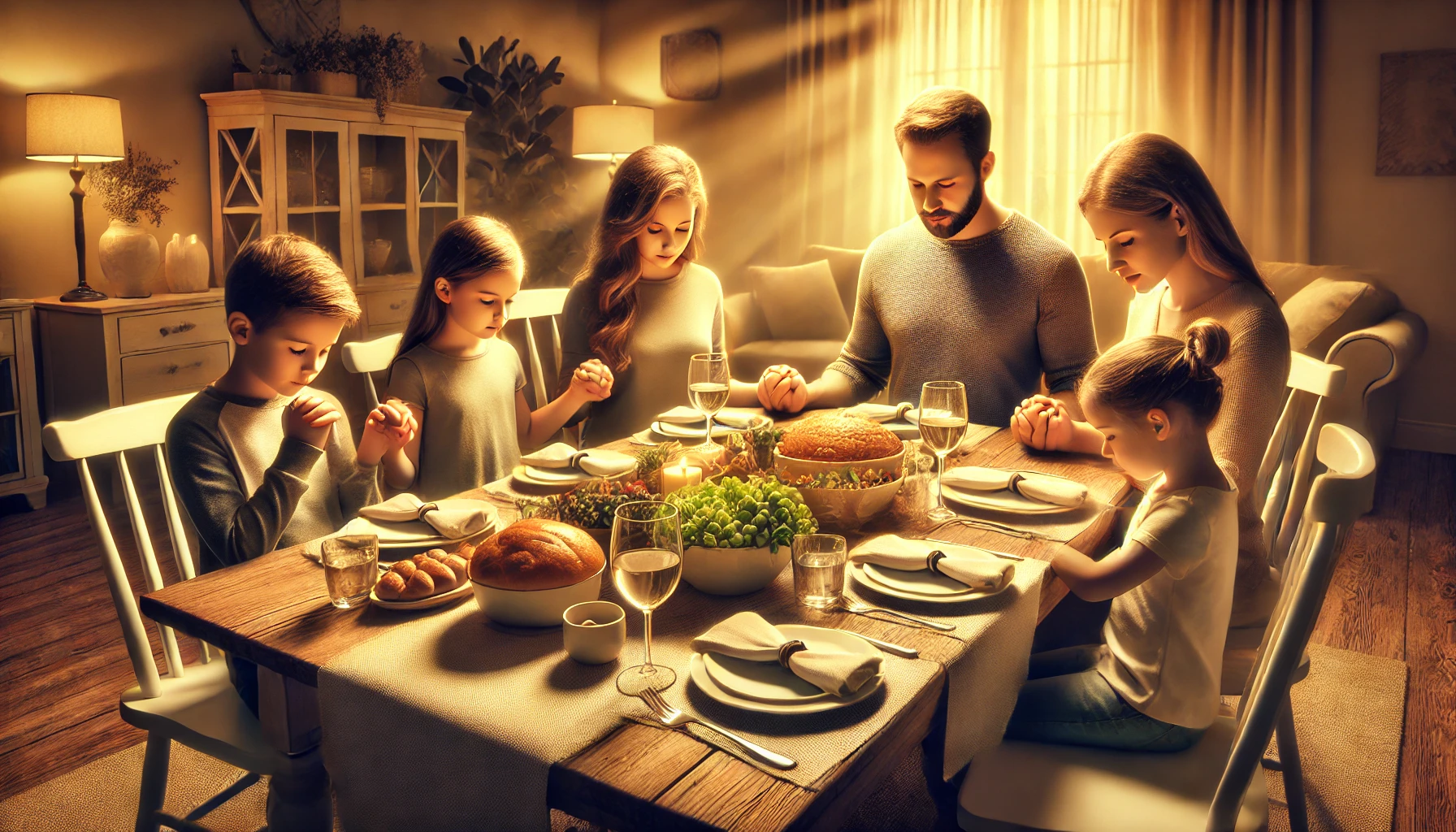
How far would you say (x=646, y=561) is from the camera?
0.92 meters

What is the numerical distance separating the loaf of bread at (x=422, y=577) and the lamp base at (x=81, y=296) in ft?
11.2

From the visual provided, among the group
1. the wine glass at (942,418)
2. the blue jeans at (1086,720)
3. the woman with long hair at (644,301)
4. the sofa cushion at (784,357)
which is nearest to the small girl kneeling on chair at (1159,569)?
the blue jeans at (1086,720)

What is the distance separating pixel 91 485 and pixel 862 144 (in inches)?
204

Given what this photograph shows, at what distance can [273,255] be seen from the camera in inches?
58.8

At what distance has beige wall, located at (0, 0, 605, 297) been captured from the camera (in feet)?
Answer: 12.5

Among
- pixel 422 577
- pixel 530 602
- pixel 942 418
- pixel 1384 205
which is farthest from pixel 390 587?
pixel 1384 205

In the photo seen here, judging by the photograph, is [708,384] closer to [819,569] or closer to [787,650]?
[819,569]

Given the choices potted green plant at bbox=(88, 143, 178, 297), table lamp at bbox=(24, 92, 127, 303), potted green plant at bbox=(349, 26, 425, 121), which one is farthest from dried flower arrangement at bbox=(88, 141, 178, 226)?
potted green plant at bbox=(349, 26, 425, 121)

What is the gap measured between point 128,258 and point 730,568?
12.1 feet

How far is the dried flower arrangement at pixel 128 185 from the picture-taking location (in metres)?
4.01

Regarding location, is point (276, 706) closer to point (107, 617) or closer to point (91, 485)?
point (91, 485)

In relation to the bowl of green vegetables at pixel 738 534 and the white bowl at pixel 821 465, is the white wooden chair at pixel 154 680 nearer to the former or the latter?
the bowl of green vegetables at pixel 738 534

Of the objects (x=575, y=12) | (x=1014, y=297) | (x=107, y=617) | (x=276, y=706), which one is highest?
(x=575, y=12)

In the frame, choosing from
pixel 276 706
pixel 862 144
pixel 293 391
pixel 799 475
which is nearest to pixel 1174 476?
pixel 799 475
